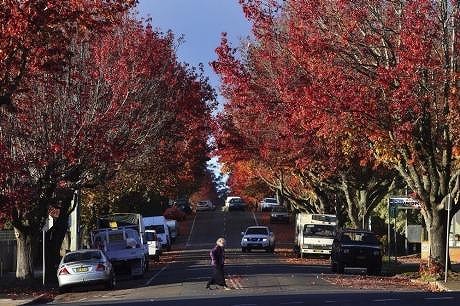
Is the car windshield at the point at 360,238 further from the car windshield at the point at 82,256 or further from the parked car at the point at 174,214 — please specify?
the parked car at the point at 174,214

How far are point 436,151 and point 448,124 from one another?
7.94 ft

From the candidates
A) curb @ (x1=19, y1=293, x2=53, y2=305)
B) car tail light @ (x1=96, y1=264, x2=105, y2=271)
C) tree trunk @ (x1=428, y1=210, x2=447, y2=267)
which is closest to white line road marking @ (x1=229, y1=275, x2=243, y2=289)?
car tail light @ (x1=96, y1=264, x2=105, y2=271)

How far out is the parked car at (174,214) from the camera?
85312 millimetres

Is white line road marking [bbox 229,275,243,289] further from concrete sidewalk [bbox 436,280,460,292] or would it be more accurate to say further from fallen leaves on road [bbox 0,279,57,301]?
concrete sidewalk [bbox 436,280,460,292]

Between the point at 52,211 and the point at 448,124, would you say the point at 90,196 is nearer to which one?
the point at 52,211

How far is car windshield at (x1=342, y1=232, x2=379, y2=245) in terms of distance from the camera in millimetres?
32325

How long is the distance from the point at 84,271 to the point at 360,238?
11857 millimetres

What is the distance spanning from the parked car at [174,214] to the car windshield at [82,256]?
57.1 metres

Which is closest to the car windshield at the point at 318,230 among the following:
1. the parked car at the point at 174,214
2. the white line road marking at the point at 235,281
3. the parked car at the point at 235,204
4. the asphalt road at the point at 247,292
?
the asphalt road at the point at 247,292

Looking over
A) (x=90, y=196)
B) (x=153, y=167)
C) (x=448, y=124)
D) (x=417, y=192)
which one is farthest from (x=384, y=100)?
(x=90, y=196)

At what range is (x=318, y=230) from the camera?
4391cm

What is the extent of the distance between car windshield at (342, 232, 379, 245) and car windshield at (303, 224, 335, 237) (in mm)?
10523

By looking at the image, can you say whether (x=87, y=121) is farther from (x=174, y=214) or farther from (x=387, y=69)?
(x=174, y=214)

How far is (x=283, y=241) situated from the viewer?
65.5m
